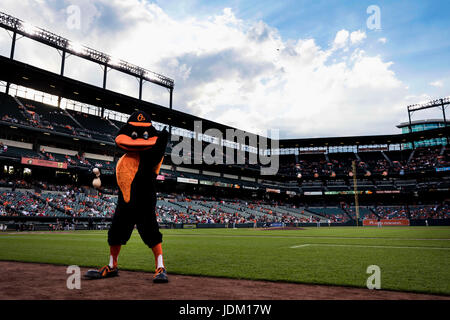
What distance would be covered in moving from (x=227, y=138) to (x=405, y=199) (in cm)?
4069

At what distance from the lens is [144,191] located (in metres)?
6.07

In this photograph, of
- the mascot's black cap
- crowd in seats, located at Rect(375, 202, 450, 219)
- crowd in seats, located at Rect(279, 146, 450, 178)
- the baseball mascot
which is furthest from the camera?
crowd in seats, located at Rect(279, 146, 450, 178)

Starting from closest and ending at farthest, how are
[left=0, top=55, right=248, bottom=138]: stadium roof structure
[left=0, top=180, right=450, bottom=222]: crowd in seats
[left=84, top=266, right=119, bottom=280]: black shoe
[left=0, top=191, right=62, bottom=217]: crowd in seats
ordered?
[left=84, top=266, right=119, bottom=280]: black shoe
[left=0, top=191, right=62, bottom=217]: crowd in seats
[left=0, top=180, right=450, bottom=222]: crowd in seats
[left=0, top=55, right=248, bottom=138]: stadium roof structure

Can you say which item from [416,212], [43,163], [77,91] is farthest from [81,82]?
[416,212]

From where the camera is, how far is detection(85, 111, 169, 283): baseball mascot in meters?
5.87

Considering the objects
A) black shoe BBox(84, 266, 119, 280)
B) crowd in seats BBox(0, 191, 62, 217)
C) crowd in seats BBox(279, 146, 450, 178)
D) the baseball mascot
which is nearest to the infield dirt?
black shoe BBox(84, 266, 119, 280)

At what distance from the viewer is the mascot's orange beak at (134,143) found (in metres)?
6.09

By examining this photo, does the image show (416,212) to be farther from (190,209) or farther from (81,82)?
(81,82)

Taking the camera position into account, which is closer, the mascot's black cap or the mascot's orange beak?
the mascot's orange beak

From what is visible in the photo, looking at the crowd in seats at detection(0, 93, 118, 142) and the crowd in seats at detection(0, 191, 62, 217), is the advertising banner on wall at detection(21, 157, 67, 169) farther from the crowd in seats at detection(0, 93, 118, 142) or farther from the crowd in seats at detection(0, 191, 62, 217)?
the crowd in seats at detection(0, 93, 118, 142)

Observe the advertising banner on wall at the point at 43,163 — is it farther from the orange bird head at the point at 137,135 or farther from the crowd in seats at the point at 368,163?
the crowd in seats at the point at 368,163

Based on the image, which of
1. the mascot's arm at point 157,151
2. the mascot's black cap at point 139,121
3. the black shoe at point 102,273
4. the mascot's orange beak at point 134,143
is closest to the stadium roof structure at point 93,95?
the mascot's black cap at point 139,121

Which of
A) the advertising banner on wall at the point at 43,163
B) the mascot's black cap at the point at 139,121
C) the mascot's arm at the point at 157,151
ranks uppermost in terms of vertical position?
the advertising banner on wall at the point at 43,163

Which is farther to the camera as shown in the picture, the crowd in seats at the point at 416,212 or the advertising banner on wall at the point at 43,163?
the crowd in seats at the point at 416,212
